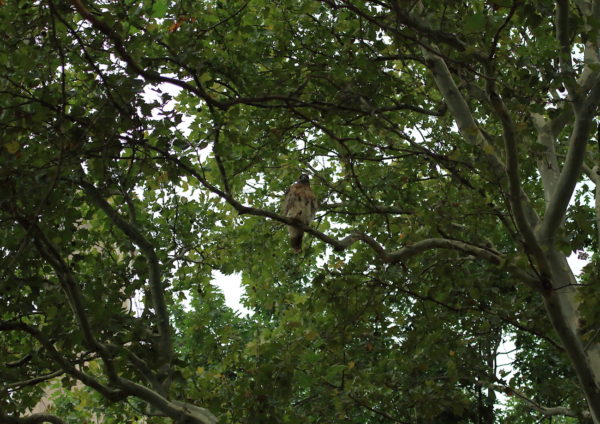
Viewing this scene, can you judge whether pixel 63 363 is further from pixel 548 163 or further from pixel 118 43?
pixel 548 163

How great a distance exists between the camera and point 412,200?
8641 millimetres

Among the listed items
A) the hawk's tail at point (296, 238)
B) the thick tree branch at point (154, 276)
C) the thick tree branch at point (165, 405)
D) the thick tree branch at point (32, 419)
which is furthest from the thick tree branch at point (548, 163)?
the thick tree branch at point (32, 419)

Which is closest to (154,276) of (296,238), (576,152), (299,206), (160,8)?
(299,206)

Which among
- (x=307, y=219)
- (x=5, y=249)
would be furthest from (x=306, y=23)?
(x=5, y=249)

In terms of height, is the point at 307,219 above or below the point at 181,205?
below

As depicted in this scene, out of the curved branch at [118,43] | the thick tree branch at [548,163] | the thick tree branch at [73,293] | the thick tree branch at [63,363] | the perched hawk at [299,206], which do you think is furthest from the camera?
the perched hawk at [299,206]

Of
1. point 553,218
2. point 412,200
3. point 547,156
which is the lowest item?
point 553,218

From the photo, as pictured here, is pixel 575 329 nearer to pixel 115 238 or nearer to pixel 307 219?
pixel 307 219

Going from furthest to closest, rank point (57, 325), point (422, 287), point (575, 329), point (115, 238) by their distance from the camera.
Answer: point (422, 287) → point (115, 238) → point (575, 329) → point (57, 325)

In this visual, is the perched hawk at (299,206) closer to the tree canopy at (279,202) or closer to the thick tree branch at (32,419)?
the tree canopy at (279,202)

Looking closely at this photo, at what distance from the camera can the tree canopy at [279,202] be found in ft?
16.4

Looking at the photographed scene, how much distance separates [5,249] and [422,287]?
5.04 meters

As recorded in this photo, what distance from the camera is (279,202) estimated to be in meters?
9.92

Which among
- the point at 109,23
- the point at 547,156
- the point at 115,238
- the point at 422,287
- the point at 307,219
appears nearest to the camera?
the point at 109,23
